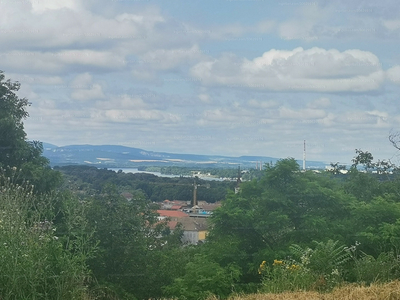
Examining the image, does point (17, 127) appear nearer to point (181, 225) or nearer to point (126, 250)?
point (181, 225)

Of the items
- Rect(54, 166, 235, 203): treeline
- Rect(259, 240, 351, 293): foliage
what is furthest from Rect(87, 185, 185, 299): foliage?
Rect(54, 166, 235, 203): treeline

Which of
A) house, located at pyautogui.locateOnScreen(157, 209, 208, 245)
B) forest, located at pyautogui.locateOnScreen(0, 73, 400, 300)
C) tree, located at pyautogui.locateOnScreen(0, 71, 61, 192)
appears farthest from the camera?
tree, located at pyautogui.locateOnScreen(0, 71, 61, 192)

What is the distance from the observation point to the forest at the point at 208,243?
6758 mm

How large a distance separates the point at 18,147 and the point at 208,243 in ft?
30.9

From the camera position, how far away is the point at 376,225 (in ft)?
→ 41.2

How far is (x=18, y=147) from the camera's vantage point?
19625 mm

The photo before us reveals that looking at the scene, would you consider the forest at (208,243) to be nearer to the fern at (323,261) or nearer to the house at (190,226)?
the fern at (323,261)

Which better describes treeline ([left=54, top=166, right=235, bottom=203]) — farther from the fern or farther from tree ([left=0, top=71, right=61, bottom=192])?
the fern

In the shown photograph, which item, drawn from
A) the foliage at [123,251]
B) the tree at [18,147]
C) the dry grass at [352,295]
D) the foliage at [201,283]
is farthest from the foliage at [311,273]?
the tree at [18,147]

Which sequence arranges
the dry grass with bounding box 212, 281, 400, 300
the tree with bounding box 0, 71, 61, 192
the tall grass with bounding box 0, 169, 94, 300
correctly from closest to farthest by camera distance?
the dry grass with bounding box 212, 281, 400, 300 < the tall grass with bounding box 0, 169, 94, 300 < the tree with bounding box 0, 71, 61, 192

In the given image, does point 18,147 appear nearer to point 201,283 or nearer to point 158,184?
point 158,184

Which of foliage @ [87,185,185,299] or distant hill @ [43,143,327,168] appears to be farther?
distant hill @ [43,143,327,168]

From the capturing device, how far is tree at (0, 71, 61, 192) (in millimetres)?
18719

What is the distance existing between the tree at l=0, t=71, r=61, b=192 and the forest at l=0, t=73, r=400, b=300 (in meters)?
5.51
